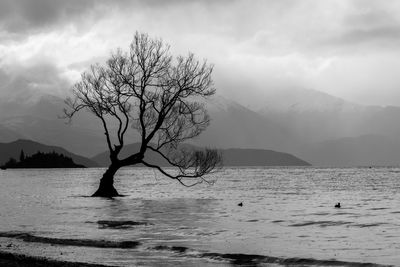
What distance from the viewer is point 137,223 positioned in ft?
136

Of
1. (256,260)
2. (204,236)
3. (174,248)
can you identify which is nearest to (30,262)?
(174,248)

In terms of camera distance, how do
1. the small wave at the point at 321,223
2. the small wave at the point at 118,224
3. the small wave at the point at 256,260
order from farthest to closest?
1. the small wave at the point at 321,223
2. the small wave at the point at 118,224
3. the small wave at the point at 256,260

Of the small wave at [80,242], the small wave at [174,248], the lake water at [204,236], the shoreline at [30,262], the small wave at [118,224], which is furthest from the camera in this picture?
the small wave at [118,224]

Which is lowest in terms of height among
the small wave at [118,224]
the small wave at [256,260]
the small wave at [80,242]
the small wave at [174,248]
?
the small wave at [256,260]

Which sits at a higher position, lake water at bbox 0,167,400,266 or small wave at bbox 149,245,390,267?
lake water at bbox 0,167,400,266

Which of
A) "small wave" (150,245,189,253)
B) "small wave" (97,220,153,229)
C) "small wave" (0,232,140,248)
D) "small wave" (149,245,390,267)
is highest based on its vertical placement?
"small wave" (97,220,153,229)

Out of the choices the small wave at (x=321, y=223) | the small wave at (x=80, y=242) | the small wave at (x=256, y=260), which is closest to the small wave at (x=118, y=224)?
the small wave at (x=80, y=242)

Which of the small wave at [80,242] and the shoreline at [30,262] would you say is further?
the small wave at [80,242]

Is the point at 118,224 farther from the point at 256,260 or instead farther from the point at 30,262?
the point at 30,262

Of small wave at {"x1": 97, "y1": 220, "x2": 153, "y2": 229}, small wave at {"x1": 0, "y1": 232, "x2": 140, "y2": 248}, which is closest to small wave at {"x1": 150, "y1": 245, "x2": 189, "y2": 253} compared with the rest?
small wave at {"x1": 0, "y1": 232, "x2": 140, "y2": 248}

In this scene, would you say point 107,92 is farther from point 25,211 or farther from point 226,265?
point 226,265

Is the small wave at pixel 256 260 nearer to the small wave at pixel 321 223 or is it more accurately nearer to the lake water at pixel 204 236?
the lake water at pixel 204 236

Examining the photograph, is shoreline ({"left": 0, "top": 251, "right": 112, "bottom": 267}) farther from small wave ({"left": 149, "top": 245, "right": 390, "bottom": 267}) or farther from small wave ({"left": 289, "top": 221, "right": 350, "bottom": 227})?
small wave ({"left": 289, "top": 221, "right": 350, "bottom": 227})

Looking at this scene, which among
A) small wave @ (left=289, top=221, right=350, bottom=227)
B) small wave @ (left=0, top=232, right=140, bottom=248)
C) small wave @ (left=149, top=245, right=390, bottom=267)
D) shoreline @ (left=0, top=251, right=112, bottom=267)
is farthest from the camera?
small wave @ (left=289, top=221, right=350, bottom=227)
